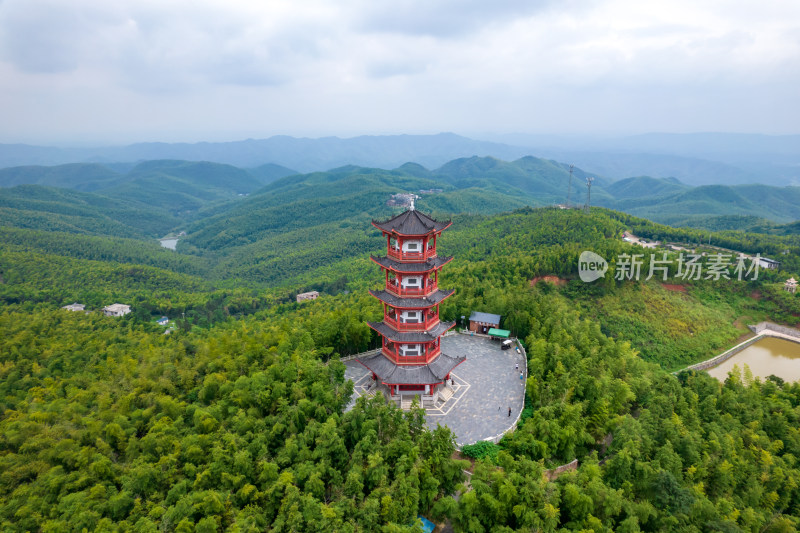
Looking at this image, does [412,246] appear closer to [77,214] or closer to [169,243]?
[169,243]

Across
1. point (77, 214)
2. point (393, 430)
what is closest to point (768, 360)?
point (393, 430)

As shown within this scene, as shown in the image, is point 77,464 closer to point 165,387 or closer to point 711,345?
point 165,387

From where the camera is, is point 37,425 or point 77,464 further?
point 37,425

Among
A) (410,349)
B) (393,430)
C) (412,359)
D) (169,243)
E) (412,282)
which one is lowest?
(169,243)

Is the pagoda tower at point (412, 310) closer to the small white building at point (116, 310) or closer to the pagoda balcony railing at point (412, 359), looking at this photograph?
the pagoda balcony railing at point (412, 359)

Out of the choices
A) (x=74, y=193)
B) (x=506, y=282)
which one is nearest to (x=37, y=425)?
(x=506, y=282)

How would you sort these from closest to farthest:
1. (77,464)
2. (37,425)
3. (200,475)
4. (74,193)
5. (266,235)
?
(200,475) → (77,464) → (37,425) → (266,235) → (74,193)

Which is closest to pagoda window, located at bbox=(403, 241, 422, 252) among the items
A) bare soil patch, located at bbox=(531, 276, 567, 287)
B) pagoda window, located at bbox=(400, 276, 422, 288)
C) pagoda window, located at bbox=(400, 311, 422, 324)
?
pagoda window, located at bbox=(400, 276, 422, 288)
